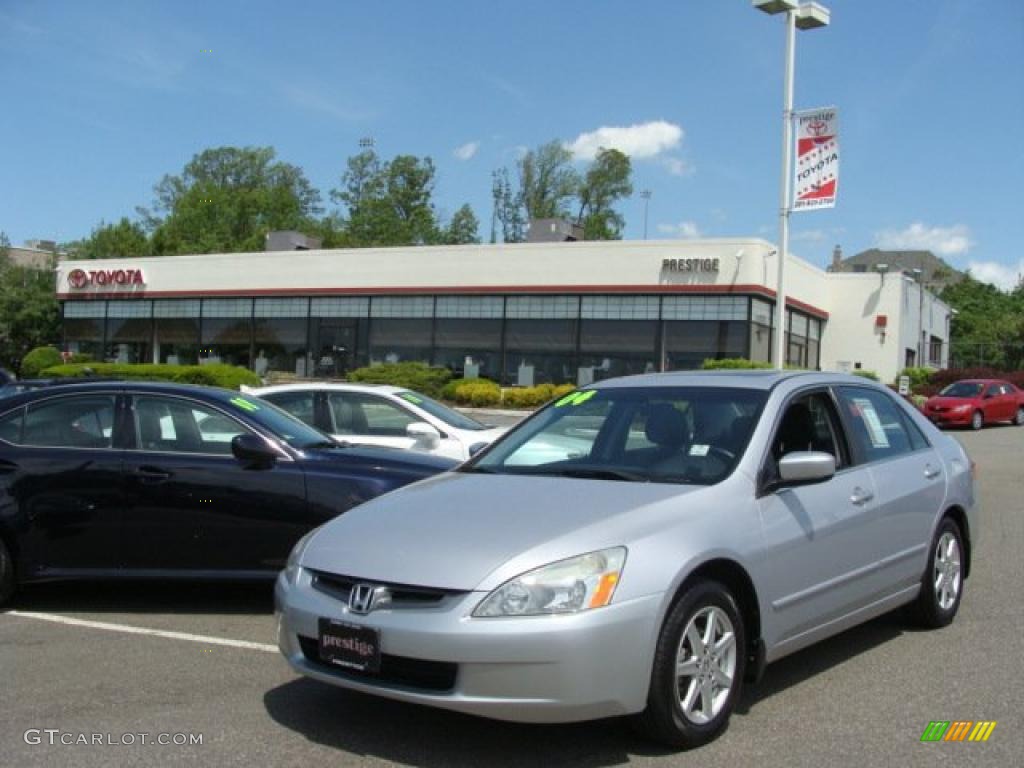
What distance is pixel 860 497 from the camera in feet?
17.6

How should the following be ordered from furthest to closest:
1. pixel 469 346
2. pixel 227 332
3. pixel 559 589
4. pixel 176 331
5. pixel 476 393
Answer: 1. pixel 176 331
2. pixel 227 332
3. pixel 469 346
4. pixel 476 393
5. pixel 559 589

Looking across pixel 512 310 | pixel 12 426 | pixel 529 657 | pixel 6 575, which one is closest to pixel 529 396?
pixel 512 310

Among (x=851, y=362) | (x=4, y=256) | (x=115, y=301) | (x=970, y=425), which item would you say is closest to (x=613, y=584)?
(x=970, y=425)

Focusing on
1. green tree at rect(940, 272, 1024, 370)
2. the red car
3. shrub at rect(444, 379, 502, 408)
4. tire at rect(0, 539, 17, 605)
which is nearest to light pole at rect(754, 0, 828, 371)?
the red car

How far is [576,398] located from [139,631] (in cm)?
297

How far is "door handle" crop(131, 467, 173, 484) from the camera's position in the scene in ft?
21.7

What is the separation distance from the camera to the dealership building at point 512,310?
3106cm

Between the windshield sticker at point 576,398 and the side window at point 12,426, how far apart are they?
3.70 meters

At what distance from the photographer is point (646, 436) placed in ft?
17.2

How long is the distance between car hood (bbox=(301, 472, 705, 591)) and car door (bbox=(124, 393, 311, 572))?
5.87ft

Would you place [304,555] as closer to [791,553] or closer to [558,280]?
[791,553]

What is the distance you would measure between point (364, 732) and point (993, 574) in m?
5.61

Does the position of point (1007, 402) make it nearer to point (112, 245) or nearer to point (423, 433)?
point (423, 433)

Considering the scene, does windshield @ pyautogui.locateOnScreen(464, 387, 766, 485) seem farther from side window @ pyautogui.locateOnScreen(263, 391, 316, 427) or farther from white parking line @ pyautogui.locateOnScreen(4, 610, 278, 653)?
side window @ pyautogui.locateOnScreen(263, 391, 316, 427)
